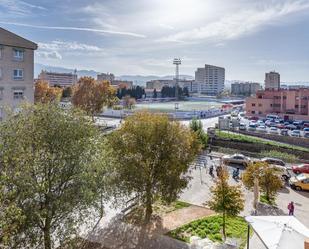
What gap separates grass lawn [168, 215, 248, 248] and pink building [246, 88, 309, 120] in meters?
53.8

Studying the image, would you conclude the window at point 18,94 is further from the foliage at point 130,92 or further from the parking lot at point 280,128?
the foliage at point 130,92

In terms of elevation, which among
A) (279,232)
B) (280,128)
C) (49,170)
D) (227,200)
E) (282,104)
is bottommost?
(279,232)

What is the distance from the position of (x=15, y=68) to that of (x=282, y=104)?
5654 cm

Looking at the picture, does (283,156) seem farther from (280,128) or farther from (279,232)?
(279,232)

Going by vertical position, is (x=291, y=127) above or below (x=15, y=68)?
below

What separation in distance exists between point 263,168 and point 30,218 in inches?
586

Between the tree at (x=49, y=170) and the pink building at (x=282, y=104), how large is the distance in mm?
61544

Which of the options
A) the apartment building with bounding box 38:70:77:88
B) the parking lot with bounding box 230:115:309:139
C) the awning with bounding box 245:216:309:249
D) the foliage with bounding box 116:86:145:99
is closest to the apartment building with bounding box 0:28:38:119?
the awning with bounding box 245:216:309:249

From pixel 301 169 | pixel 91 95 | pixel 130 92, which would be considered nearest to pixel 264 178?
pixel 301 169

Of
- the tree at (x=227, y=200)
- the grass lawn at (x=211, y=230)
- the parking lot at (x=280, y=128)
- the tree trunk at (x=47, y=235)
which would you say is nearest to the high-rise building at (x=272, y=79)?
the parking lot at (x=280, y=128)

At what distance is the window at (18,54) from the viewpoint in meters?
29.5

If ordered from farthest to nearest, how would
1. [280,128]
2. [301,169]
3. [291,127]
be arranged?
[291,127] → [280,128] → [301,169]

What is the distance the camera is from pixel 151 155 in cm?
1616

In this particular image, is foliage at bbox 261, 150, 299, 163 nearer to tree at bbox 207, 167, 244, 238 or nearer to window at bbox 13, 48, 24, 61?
tree at bbox 207, 167, 244, 238
